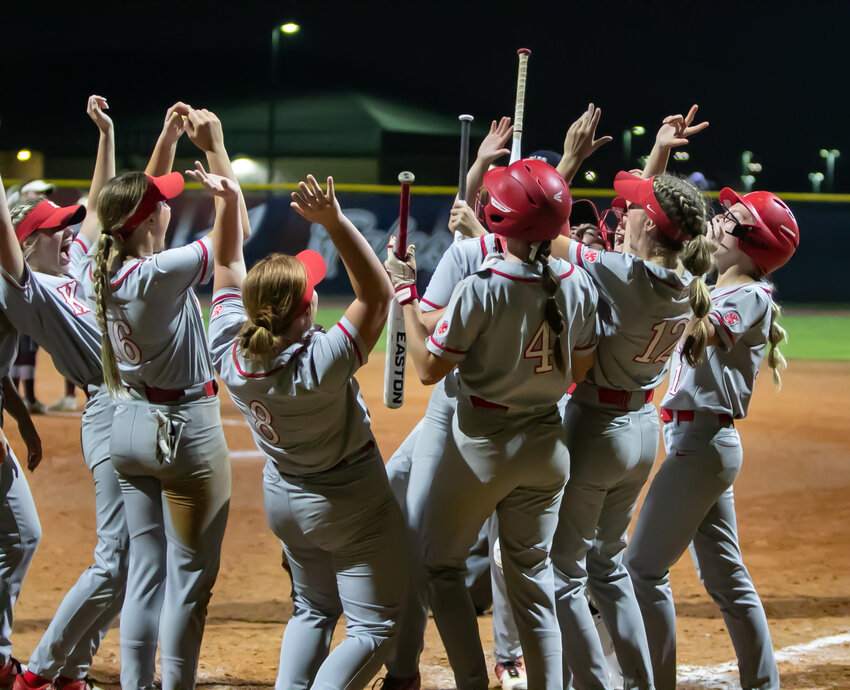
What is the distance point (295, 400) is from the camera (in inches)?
83.7

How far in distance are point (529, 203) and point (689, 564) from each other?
3141mm

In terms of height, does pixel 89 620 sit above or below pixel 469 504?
below

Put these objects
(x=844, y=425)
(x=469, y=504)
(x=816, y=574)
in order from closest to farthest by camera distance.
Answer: (x=469, y=504)
(x=816, y=574)
(x=844, y=425)

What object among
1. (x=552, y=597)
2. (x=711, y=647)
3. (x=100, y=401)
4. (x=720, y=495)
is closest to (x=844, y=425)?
(x=711, y=647)

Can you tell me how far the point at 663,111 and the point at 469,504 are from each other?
18.5 meters

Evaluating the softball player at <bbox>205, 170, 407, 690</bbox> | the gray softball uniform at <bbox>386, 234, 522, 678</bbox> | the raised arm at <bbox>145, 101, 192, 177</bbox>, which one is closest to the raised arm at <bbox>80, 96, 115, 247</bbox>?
the raised arm at <bbox>145, 101, 192, 177</bbox>

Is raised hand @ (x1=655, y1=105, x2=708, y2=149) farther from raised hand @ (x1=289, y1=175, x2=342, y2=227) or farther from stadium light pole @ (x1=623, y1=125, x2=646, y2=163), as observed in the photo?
stadium light pole @ (x1=623, y1=125, x2=646, y2=163)

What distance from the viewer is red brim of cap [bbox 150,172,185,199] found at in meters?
2.48

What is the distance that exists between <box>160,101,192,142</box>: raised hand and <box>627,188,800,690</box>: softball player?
1.78 meters

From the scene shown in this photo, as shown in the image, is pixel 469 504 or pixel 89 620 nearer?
pixel 469 504

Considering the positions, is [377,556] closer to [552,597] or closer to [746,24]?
[552,597]

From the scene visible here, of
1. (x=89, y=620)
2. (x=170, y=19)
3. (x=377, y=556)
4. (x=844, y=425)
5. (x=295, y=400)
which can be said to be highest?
(x=170, y=19)

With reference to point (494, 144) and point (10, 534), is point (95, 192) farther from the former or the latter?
point (494, 144)

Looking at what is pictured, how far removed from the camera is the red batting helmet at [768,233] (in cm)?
277
